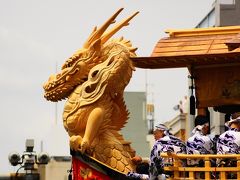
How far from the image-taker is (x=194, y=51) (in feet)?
59.6

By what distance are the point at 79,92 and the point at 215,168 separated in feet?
11.5

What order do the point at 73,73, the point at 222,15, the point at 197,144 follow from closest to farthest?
1. the point at 197,144
2. the point at 73,73
3. the point at 222,15

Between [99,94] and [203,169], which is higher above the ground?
[99,94]

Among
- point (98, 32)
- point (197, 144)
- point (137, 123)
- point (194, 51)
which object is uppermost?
point (98, 32)

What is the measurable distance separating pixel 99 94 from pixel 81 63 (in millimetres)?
621

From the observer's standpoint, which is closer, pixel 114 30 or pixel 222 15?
pixel 114 30

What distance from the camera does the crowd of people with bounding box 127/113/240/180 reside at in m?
17.0

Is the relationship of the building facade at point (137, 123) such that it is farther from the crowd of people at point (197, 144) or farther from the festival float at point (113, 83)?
the crowd of people at point (197, 144)

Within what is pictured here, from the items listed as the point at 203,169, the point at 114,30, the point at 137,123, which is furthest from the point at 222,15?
the point at 137,123

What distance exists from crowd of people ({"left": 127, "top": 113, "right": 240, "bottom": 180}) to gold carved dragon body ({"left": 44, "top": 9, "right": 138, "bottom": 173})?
1348mm

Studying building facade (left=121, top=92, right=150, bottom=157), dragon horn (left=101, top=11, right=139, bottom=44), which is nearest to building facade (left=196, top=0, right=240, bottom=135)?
dragon horn (left=101, top=11, right=139, bottom=44)

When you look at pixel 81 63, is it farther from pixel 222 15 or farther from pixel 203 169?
pixel 222 15

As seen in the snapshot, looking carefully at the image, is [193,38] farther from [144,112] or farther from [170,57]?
[144,112]

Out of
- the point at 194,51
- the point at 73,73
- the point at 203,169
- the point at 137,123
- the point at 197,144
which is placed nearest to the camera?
the point at 203,169
